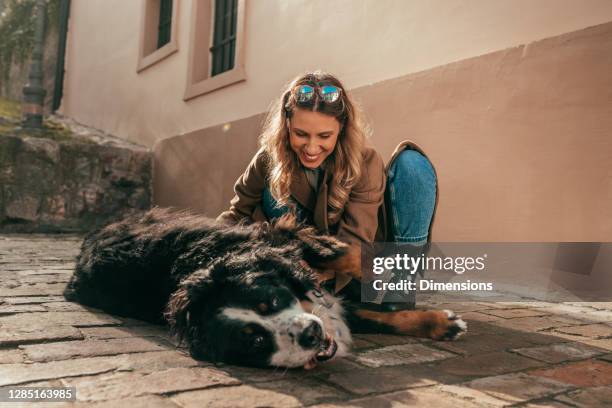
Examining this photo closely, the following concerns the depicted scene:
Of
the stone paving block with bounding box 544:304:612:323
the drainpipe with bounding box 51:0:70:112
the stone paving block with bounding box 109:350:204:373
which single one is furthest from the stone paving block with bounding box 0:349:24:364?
the drainpipe with bounding box 51:0:70:112

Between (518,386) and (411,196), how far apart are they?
1218 millimetres

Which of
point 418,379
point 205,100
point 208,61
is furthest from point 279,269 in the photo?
point 208,61

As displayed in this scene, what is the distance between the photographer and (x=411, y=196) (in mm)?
2906

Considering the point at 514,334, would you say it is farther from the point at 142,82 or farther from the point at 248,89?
the point at 142,82

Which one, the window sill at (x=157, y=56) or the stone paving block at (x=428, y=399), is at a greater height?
the window sill at (x=157, y=56)

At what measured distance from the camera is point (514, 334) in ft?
9.05

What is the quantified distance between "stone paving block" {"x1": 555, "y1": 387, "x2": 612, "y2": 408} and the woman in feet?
3.88

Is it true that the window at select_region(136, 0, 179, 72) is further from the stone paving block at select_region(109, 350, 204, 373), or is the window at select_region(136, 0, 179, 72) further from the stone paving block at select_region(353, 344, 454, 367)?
the stone paving block at select_region(353, 344, 454, 367)

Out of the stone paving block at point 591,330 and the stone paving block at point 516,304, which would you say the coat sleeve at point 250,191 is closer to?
the stone paving block at point 516,304

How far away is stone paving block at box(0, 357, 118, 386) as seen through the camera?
1.82 metres

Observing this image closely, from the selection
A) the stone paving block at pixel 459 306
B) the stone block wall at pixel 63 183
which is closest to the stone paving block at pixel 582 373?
the stone paving block at pixel 459 306

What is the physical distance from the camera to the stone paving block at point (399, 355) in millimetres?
2197

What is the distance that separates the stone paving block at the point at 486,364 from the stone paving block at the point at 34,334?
1.56 metres

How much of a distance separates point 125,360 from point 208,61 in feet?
23.5
